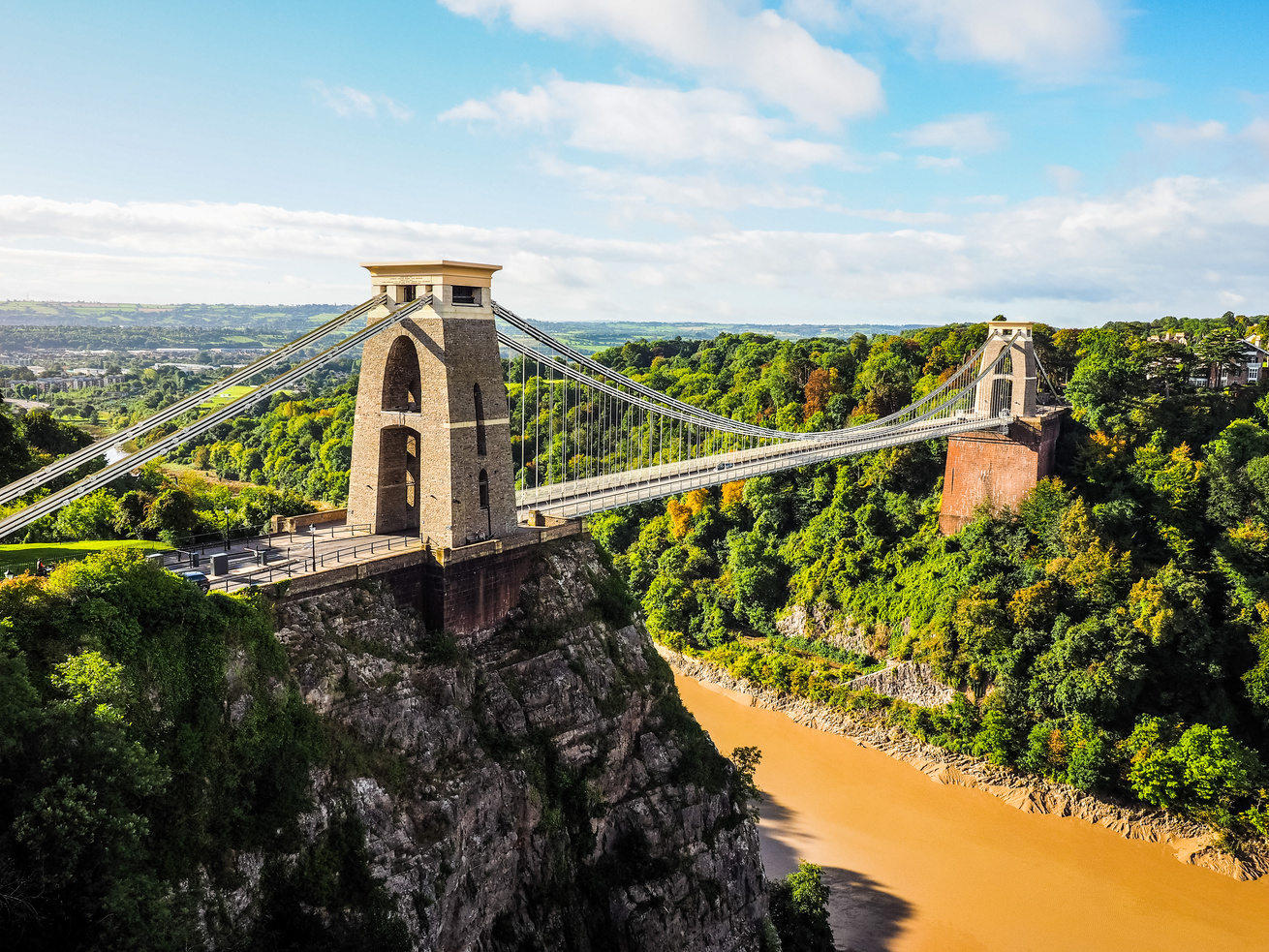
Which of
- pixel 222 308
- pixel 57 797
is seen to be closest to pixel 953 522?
pixel 57 797

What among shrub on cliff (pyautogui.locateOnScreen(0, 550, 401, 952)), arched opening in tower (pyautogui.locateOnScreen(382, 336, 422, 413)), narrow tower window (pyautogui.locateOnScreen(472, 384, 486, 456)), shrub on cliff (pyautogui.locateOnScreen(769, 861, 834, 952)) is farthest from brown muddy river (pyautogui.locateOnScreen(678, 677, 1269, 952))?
arched opening in tower (pyautogui.locateOnScreen(382, 336, 422, 413))

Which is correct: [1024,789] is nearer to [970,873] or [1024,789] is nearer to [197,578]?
[970,873]

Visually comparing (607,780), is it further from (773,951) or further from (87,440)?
(87,440)

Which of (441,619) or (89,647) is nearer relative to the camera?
(89,647)

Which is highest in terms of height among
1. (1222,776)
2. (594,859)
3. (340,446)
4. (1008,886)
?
(340,446)

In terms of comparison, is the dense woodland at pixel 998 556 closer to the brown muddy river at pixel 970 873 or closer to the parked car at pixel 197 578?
the brown muddy river at pixel 970 873

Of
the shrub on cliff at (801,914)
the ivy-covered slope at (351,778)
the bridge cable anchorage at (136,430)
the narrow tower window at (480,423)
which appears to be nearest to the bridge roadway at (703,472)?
the ivy-covered slope at (351,778)

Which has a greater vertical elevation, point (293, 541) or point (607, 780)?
point (293, 541)

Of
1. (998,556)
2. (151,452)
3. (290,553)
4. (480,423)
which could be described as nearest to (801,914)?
(480,423)
